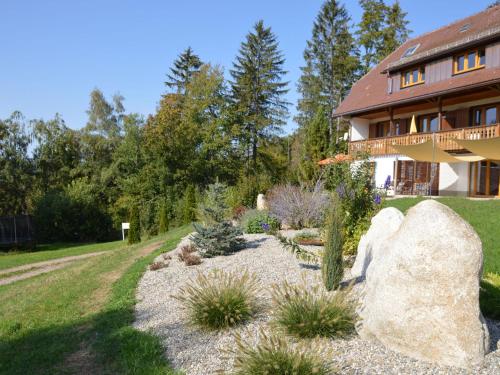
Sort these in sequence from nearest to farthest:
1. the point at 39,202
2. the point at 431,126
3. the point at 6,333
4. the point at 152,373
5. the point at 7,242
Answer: the point at 152,373, the point at 6,333, the point at 431,126, the point at 7,242, the point at 39,202

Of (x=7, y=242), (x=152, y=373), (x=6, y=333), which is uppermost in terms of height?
(x=152, y=373)

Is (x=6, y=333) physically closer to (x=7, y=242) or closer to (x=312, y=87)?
(x=7, y=242)

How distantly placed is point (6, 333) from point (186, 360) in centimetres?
379

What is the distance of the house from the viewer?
18625mm

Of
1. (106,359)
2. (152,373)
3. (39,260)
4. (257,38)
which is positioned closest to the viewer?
(152,373)

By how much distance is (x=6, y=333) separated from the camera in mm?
6676

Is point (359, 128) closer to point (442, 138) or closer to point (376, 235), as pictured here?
point (442, 138)

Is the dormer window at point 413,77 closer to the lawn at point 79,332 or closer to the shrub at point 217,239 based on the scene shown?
the shrub at point 217,239

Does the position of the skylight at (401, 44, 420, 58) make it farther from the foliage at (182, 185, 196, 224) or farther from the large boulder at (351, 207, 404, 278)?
the large boulder at (351, 207, 404, 278)

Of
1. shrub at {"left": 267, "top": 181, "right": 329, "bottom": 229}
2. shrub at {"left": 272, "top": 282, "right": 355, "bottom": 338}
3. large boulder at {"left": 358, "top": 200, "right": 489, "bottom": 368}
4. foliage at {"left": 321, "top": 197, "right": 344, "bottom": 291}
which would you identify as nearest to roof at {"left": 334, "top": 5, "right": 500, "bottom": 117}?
shrub at {"left": 267, "top": 181, "right": 329, "bottom": 229}

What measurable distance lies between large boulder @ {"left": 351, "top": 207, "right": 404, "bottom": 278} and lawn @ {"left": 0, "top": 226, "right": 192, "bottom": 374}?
11.4 feet

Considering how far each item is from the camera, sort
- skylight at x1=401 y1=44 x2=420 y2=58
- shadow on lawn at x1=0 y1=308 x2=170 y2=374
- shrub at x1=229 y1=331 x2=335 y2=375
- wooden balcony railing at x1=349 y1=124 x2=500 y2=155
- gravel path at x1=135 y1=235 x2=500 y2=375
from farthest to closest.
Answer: skylight at x1=401 y1=44 x2=420 y2=58 → wooden balcony railing at x1=349 y1=124 x2=500 y2=155 → shadow on lawn at x1=0 y1=308 x2=170 y2=374 → gravel path at x1=135 y1=235 x2=500 y2=375 → shrub at x1=229 y1=331 x2=335 y2=375

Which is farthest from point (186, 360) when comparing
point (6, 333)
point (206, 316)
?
point (6, 333)

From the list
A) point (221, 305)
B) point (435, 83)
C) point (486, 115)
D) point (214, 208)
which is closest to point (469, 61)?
point (435, 83)
